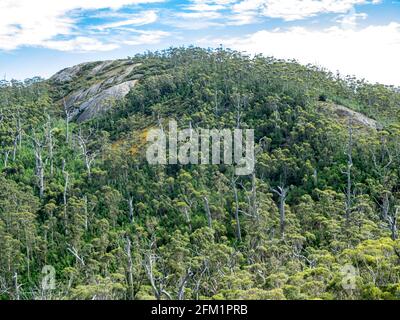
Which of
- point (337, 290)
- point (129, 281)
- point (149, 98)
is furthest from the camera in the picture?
point (149, 98)

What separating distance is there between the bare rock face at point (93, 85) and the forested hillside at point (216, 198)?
8.66 ft

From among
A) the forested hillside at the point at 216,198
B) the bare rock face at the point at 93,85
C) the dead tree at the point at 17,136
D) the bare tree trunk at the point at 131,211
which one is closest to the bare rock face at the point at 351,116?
the forested hillside at the point at 216,198

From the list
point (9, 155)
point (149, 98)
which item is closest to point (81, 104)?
point (149, 98)

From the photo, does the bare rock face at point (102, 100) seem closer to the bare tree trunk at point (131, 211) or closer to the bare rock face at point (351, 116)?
the bare rock face at point (351, 116)

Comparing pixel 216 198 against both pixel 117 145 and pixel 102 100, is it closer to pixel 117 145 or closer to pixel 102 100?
pixel 117 145

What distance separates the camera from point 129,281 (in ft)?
79.0

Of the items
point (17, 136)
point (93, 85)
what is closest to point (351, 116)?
point (17, 136)

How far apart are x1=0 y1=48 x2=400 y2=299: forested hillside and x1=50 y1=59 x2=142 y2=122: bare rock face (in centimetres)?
264

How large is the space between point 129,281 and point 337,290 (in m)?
11.9

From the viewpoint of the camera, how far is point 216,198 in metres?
32.7

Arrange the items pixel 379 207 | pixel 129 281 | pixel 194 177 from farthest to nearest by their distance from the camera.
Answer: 1. pixel 194 177
2. pixel 379 207
3. pixel 129 281

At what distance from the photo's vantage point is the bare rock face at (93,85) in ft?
185
